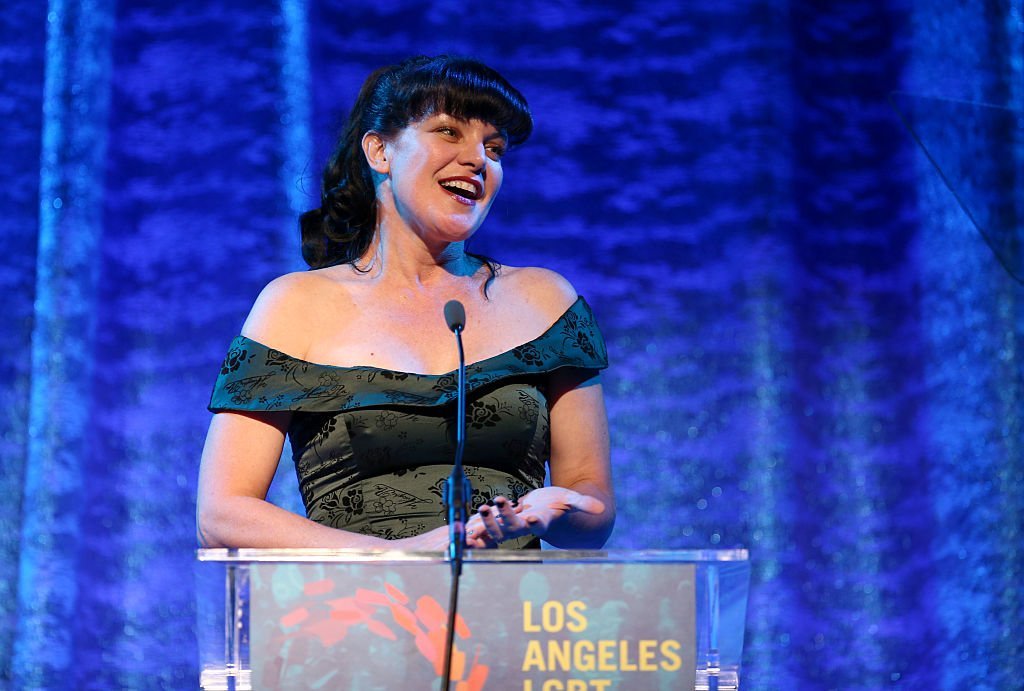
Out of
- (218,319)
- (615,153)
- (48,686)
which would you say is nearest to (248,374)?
(218,319)

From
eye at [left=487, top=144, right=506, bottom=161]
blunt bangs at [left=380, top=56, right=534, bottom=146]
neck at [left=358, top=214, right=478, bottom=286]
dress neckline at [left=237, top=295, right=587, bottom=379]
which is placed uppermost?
blunt bangs at [left=380, top=56, right=534, bottom=146]

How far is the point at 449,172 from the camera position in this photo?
1.84 metres

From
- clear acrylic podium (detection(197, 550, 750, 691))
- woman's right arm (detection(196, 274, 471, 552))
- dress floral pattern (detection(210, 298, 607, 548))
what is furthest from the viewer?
dress floral pattern (detection(210, 298, 607, 548))

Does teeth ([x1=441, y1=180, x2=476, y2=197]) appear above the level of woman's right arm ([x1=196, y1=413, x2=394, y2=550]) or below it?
above

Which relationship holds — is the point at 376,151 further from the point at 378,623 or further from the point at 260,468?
the point at 378,623

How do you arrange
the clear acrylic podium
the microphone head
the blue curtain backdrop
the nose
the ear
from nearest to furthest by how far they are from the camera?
the clear acrylic podium
the microphone head
the nose
the ear
the blue curtain backdrop

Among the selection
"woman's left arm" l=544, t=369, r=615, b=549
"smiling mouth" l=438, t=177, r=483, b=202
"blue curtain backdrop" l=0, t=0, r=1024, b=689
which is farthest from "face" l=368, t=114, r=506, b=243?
"blue curtain backdrop" l=0, t=0, r=1024, b=689

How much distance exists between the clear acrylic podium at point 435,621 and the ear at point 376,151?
0.98 m

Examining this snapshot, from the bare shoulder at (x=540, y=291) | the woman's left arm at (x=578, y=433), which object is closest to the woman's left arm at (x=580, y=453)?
the woman's left arm at (x=578, y=433)

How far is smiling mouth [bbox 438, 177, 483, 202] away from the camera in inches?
72.4

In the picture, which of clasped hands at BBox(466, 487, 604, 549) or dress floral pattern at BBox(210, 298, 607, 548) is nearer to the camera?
clasped hands at BBox(466, 487, 604, 549)

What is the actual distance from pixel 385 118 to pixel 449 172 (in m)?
0.16

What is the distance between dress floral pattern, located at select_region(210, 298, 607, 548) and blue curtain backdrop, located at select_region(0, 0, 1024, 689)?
0.68 meters

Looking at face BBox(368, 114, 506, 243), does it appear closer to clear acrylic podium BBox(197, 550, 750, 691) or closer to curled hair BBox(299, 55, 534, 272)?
curled hair BBox(299, 55, 534, 272)
